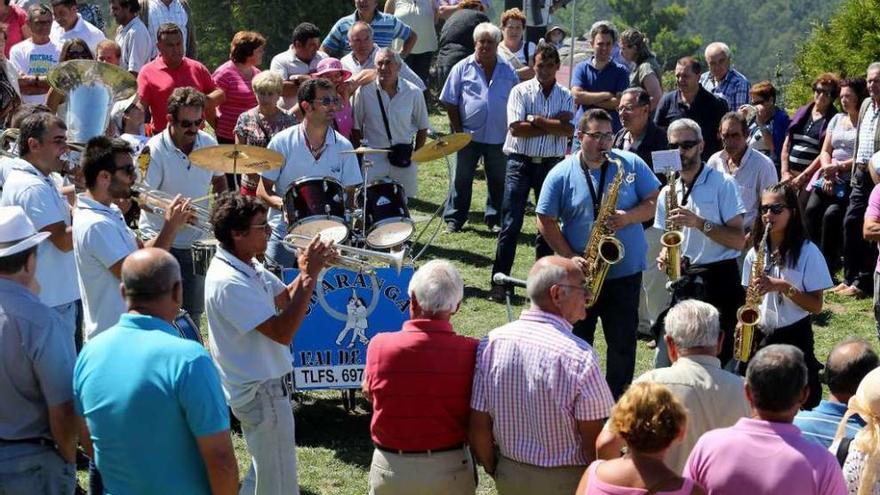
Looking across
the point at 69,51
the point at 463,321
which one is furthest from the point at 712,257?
the point at 69,51

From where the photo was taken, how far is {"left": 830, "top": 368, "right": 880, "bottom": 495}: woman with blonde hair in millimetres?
5309

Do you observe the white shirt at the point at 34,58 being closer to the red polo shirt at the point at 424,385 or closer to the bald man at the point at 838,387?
the red polo shirt at the point at 424,385

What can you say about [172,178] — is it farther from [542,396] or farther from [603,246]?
[542,396]

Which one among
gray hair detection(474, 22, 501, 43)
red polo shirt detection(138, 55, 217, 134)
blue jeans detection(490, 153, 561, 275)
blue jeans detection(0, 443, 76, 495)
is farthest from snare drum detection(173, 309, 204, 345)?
gray hair detection(474, 22, 501, 43)

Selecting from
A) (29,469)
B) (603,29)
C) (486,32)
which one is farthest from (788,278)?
(486,32)

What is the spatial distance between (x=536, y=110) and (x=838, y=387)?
6986mm

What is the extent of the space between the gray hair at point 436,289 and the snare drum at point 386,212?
10.3 ft

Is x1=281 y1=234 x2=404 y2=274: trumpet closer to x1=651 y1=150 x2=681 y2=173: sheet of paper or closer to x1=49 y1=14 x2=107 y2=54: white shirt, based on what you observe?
x1=651 y1=150 x2=681 y2=173: sheet of paper

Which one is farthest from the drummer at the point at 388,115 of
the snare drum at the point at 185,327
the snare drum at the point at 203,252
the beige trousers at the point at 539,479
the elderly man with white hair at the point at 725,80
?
the beige trousers at the point at 539,479

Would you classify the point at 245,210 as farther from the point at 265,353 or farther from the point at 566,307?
the point at 566,307

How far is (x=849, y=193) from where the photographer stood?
12.5m

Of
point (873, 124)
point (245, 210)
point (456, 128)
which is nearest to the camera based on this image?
point (245, 210)

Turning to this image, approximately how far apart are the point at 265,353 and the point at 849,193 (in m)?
Answer: 7.52

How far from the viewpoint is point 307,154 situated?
9.73 meters
